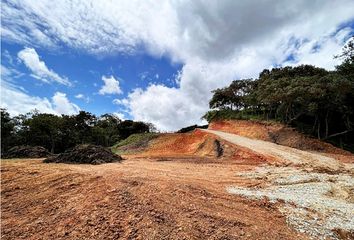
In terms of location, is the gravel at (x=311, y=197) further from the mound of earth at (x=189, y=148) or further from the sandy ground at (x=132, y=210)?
the mound of earth at (x=189, y=148)

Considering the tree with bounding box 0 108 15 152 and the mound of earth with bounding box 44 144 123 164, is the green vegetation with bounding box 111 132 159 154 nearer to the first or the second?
the mound of earth with bounding box 44 144 123 164

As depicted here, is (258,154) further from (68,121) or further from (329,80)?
(68,121)

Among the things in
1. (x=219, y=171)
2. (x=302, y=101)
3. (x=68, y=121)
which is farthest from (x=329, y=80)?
(x=68, y=121)

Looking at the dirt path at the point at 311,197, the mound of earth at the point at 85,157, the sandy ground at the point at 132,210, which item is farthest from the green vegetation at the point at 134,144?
the sandy ground at the point at 132,210

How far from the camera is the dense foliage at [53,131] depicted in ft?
115

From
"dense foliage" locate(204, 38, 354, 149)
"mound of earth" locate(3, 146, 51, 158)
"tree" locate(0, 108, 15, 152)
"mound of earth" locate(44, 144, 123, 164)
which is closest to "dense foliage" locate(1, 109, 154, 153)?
"tree" locate(0, 108, 15, 152)

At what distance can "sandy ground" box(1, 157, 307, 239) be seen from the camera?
6039 millimetres

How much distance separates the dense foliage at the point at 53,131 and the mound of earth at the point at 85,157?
719 inches

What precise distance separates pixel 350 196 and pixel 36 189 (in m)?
10.2

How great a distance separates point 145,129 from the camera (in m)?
52.9

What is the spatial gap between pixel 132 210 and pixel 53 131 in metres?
33.0

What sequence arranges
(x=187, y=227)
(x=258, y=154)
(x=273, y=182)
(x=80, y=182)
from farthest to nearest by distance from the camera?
(x=258, y=154)
(x=273, y=182)
(x=80, y=182)
(x=187, y=227)

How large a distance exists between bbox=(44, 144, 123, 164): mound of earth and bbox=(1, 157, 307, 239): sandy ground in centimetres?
475

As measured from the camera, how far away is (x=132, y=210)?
22.8 feet
